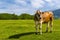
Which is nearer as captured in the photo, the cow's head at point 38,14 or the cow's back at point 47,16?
the cow's head at point 38,14

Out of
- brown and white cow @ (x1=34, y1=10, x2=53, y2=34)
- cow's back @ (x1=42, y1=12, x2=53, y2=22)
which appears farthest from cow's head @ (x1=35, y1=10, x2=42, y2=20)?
cow's back @ (x1=42, y1=12, x2=53, y2=22)

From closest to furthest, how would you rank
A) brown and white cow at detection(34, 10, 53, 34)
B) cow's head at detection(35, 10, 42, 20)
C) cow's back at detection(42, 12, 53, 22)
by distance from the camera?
cow's head at detection(35, 10, 42, 20) < brown and white cow at detection(34, 10, 53, 34) < cow's back at detection(42, 12, 53, 22)

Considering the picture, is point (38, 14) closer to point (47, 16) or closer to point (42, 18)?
point (42, 18)

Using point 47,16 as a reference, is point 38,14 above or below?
above

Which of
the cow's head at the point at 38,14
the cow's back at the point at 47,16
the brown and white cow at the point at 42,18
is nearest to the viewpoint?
the cow's head at the point at 38,14

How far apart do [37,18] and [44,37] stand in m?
2.79

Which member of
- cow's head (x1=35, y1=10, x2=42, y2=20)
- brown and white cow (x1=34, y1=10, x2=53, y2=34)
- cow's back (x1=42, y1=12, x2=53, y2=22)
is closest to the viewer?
cow's head (x1=35, y1=10, x2=42, y2=20)

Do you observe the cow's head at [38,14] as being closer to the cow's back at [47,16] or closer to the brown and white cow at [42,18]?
the brown and white cow at [42,18]

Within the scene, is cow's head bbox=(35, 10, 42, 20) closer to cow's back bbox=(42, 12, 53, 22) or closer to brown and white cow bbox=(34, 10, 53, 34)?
brown and white cow bbox=(34, 10, 53, 34)

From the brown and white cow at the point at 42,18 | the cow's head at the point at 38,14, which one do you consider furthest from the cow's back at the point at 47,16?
the cow's head at the point at 38,14

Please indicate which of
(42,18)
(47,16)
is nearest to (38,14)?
(42,18)

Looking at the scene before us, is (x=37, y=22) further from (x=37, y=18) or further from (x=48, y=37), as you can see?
(x=48, y=37)

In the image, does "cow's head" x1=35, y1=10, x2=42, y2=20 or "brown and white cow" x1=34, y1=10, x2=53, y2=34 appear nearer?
"cow's head" x1=35, y1=10, x2=42, y2=20

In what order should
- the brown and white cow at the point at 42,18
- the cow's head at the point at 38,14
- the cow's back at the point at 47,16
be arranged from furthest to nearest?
1. the cow's back at the point at 47,16
2. the brown and white cow at the point at 42,18
3. the cow's head at the point at 38,14
